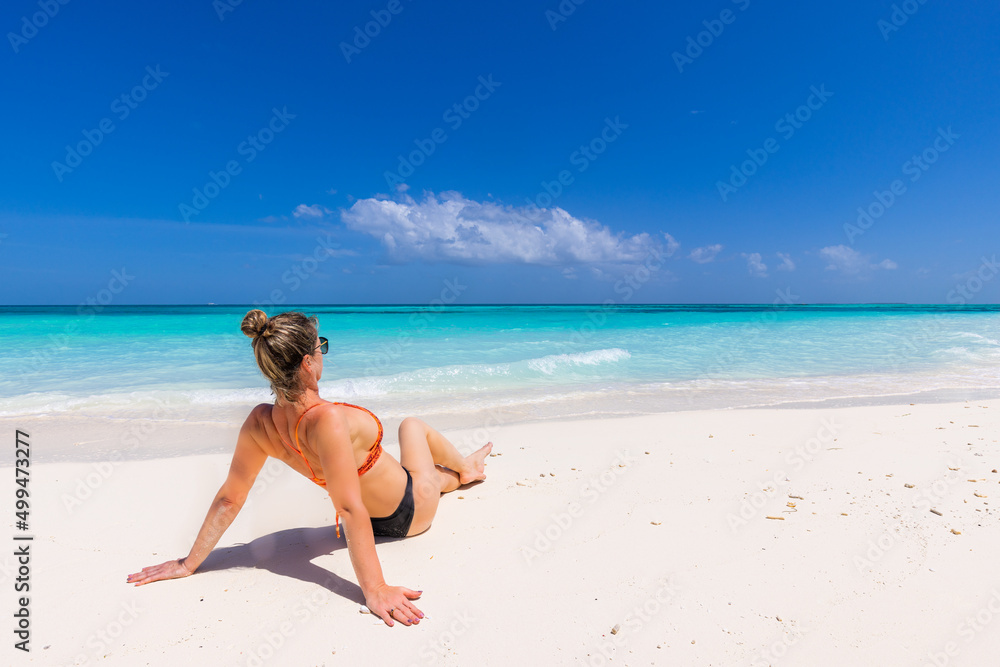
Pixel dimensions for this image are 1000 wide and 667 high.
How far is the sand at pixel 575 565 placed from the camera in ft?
7.30

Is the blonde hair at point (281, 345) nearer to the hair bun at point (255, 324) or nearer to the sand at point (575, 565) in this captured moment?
the hair bun at point (255, 324)

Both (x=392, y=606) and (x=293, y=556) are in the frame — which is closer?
(x=392, y=606)

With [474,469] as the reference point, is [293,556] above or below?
below

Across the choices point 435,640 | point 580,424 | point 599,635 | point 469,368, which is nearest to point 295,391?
point 435,640

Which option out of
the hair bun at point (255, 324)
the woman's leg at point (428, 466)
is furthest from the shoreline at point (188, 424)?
the hair bun at point (255, 324)

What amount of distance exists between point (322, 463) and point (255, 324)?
0.75 meters

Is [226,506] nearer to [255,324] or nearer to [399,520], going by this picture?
[399,520]

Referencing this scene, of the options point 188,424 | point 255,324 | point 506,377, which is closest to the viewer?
point 255,324

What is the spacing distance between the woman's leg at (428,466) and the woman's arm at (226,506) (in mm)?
1016

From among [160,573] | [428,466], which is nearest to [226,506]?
[160,573]

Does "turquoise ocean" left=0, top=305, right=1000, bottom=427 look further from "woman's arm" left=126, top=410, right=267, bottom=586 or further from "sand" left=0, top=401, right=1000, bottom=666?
"woman's arm" left=126, top=410, right=267, bottom=586

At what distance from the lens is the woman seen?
2.41m

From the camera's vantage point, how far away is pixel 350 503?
2.44 meters

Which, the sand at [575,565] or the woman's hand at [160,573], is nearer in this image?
the sand at [575,565]
